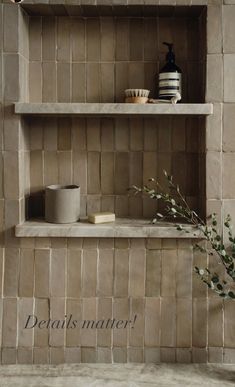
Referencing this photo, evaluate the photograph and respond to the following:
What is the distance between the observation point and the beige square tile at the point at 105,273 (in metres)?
1.59

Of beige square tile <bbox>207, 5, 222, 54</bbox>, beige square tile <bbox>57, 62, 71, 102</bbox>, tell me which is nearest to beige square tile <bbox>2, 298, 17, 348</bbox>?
beige square tile <bbox>57, 62, 71, 102</bbox>

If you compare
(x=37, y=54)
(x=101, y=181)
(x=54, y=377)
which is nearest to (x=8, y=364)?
(x=54, y=377)

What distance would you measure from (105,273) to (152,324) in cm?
25

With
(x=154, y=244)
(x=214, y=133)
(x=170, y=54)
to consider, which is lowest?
(x=154, y=244)

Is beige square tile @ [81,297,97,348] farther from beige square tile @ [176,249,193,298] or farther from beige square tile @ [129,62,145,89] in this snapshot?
beige square tile @ [129,62,145,89]

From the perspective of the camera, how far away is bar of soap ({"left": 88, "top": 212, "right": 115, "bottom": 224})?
1617mm

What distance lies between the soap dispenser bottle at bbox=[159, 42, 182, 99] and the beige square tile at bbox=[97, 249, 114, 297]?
61cm

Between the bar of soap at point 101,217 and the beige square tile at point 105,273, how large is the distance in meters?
0.12

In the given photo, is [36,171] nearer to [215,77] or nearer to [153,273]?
[153,273]

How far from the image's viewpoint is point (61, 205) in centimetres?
160

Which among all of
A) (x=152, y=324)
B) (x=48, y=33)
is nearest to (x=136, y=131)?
(x=48, y=33)

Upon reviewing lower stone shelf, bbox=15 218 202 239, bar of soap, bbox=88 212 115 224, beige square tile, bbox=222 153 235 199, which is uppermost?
beige square tile, bbox=222 153 235 199

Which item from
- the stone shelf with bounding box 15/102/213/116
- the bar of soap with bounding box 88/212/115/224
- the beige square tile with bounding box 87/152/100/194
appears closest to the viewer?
the stone shelf with bounding box 15/102/213/116

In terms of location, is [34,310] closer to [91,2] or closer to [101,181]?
[101,181]
